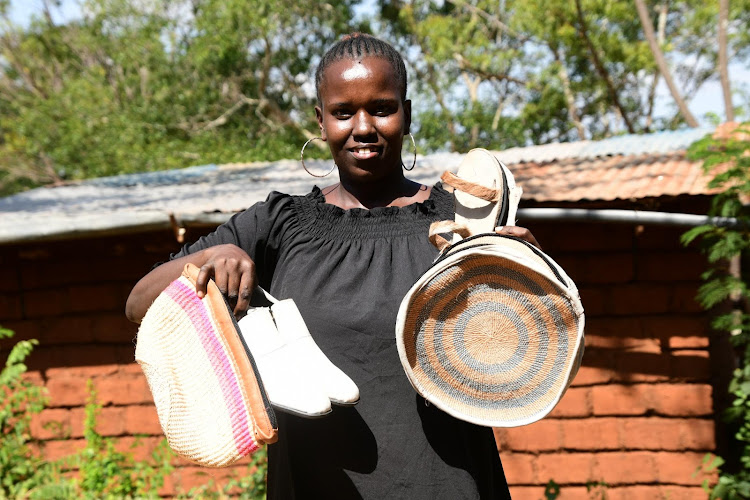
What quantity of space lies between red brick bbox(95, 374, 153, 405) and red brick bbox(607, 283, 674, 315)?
3008 millimetres

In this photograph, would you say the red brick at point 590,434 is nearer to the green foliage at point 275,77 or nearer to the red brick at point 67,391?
the red brick at point 67,391

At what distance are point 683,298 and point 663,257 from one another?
0.86 feet

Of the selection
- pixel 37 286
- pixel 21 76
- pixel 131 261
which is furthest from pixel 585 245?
pixel 21 76

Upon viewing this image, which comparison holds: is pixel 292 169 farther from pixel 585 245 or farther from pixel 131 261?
pixel 585 245

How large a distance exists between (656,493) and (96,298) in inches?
146

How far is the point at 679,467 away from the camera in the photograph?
4113 millimetres

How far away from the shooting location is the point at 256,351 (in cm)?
129

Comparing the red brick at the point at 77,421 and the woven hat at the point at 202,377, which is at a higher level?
the woven hat at the point at 202,377

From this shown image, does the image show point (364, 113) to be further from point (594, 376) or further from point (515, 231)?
point (594, 376)

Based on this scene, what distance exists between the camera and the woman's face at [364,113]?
142 centimetres

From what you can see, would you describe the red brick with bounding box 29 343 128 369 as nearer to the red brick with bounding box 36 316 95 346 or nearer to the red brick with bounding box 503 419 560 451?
the red brick with bounding box 36 316 95 346

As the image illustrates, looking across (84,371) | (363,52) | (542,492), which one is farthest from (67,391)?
(363,52)

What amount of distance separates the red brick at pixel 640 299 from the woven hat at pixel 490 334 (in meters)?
3.12

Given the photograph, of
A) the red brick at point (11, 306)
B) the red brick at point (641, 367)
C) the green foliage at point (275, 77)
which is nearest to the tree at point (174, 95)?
the green foliage at point (275, 77)
